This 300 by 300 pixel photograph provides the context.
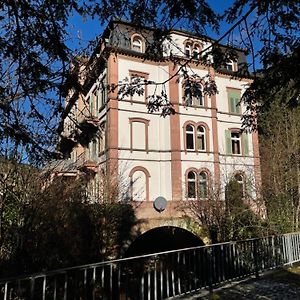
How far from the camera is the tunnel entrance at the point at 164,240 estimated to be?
66.0ft

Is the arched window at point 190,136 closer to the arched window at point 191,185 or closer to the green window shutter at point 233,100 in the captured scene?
the arched window at point 191,185

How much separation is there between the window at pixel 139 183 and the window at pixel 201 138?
14.9 feet

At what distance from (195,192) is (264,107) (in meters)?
17.5

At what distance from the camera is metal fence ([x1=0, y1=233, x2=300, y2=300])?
5671 mm

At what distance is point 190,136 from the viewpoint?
25547 millimetres

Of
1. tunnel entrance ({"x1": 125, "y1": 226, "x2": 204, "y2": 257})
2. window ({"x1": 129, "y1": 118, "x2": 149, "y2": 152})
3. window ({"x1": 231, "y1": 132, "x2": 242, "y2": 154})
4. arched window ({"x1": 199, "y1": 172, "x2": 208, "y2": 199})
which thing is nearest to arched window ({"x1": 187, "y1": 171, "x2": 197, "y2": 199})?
arched window ({"x1": 199, "y1": 172, "x2": 208, "y2": 199})

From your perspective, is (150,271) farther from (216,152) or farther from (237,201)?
(216,152)

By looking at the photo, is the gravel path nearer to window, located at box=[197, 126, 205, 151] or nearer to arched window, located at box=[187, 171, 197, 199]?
arched window, located at box=[187, 171, 197, 199]

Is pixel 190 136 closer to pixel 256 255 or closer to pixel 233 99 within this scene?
pixel 233 99

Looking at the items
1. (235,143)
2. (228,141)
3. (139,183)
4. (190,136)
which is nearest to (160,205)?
(139,183)

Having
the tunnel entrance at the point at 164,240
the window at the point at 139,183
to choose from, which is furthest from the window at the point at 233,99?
the tunnel entrance at the point at 164,240

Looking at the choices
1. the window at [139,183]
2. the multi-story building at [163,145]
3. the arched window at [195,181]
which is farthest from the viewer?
the window at [139,183]

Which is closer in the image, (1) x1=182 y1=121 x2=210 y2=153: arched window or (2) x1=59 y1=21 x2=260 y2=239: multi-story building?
(2) x1=59 y1=21 x2=260 y2=239: multi-story building

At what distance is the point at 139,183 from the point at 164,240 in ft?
13.1
